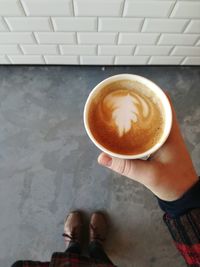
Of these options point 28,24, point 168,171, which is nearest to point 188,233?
point 168,171

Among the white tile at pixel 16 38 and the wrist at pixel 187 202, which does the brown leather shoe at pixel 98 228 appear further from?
the white tile at pixel 16 38

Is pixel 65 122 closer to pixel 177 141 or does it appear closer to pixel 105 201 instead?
pixel 105 201

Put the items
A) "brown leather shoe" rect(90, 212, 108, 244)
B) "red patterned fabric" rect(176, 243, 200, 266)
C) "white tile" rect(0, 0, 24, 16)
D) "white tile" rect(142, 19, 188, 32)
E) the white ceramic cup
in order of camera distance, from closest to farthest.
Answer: the white ceramic cup → "red patterned fabric" rect(176, 243, 200, 266) → "white tile" rect(0, 0, 24, 16) → "white tile" rect(142, 19, 188, 32) → "brown leather shoe" rect(90, 212, 108, 244)

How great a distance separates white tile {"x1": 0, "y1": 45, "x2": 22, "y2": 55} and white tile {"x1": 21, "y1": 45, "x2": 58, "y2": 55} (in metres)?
0.03

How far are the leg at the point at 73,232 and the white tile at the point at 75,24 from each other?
74cm

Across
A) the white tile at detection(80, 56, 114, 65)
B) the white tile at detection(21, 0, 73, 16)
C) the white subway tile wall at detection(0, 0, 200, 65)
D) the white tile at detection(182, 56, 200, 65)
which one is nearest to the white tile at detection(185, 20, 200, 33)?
the white subway tile wall at detection(0, 0, 200, 65)

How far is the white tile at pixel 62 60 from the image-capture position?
1.31m

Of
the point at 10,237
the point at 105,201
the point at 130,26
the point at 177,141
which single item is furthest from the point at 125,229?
the point at 130,26

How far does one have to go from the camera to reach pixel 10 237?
1207 millimetres

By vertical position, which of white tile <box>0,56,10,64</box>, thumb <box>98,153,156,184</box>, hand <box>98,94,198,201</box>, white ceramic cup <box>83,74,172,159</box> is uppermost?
white ceramic cup <box>83,74,172,159</box>

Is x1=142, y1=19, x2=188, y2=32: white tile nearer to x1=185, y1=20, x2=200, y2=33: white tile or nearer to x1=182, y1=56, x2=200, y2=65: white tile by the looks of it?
x1=185, y1=20, x2=200, y2=33: white tile

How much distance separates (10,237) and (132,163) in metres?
0.76

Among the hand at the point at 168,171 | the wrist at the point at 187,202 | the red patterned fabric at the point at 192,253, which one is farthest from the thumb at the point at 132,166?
the red patterned fabric at the point at 192,253

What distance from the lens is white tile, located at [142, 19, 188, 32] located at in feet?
3.52
